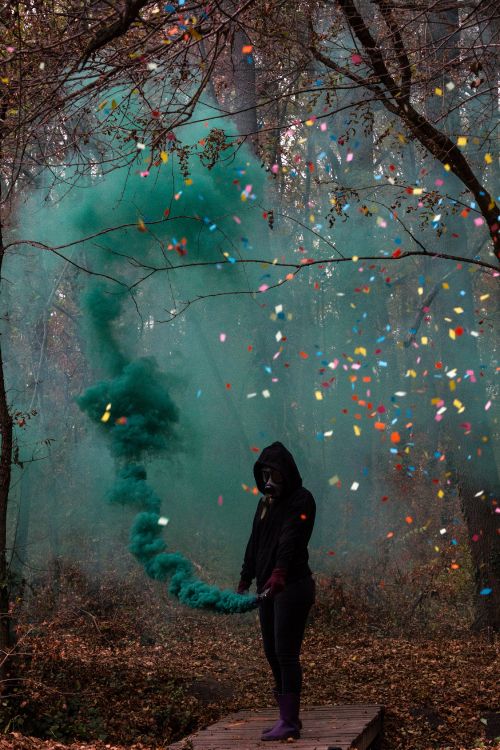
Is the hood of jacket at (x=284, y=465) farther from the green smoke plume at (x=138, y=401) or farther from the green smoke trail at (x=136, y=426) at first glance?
the green smoke trail at (x=136, y=426)

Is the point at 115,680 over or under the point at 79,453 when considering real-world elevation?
under

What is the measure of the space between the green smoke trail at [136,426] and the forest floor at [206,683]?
836 millimetres

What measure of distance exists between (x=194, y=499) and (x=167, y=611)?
4181mm

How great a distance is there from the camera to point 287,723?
452 centimetres

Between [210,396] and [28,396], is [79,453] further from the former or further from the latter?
[210,396]

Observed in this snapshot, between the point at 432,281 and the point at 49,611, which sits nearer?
the point at 49,611

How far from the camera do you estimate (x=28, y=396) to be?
15992mm

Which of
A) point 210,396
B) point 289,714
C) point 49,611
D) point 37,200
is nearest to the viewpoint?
point 289,714

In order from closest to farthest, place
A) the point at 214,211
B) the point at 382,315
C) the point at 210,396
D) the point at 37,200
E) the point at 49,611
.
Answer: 1. the point at 49,611
2. the point at 214,211
3. the point at 37,200
4. the point at 210,396
5. the point at 382,315

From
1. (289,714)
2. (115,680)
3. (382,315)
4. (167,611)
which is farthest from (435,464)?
(289,714)

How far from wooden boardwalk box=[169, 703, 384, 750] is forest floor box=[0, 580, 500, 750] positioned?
340 mm

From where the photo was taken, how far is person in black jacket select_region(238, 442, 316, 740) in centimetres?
453

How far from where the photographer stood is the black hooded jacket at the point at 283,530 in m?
4.58

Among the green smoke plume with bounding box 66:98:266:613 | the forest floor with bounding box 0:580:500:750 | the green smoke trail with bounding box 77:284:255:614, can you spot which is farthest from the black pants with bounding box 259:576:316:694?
the green smoke trail with bounding box 77:284:255:614
